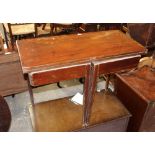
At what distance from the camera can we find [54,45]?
1.17 metres

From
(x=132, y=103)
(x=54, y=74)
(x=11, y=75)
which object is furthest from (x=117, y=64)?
(x=11, y=75)

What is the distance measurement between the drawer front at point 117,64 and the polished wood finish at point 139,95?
1.28ft

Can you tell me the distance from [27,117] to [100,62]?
1.23 m

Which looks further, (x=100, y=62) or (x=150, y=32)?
(x=150, y=32)

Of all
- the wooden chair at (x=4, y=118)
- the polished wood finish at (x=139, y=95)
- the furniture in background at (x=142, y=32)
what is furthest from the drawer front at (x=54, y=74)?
the furniture in background at (x=142, y=32)

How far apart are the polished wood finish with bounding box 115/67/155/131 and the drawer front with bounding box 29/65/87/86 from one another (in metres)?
0.61

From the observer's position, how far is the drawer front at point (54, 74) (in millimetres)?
995

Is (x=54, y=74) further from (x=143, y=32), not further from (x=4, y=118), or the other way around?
(x=143, y=32)

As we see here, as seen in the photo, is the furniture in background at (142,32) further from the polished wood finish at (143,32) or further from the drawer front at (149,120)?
the drawer front at (149,120)

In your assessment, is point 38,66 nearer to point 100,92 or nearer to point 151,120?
point 100,92

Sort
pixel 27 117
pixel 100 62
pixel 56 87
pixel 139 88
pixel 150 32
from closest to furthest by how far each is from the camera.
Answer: pixel 100 62, pixel 139 88, pixel 27 117, pixel 150 32, pixel 56 87

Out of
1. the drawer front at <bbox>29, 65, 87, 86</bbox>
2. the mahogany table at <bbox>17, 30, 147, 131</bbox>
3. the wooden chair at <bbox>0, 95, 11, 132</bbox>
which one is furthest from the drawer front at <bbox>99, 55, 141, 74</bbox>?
the wooden chair at <bbox>0, 95, 11, 132</bbox>

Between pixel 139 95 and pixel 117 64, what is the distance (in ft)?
1.53
